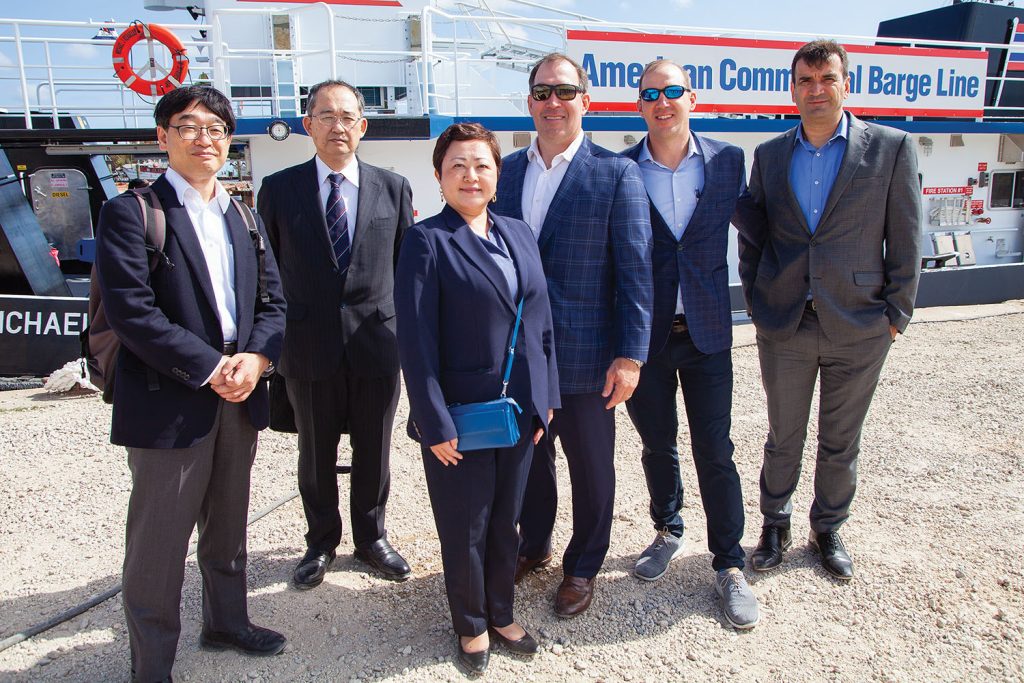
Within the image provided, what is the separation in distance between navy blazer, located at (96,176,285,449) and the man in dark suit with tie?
54 centimetres

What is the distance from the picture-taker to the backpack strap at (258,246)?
259cm

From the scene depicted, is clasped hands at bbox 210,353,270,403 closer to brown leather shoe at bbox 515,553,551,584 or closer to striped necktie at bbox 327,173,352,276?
striped necktie at bbox 327,173,352,276

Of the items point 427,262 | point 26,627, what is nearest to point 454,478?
point 427,262

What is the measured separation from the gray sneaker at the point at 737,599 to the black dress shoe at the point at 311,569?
1711 mm

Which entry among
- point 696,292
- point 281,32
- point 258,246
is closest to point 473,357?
point 258,246

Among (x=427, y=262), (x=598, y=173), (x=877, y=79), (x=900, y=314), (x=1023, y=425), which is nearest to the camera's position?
(x=427, y=262)

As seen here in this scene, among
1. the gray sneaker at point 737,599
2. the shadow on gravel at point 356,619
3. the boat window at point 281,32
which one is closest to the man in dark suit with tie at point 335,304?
the shadow on gravel at point 356,619

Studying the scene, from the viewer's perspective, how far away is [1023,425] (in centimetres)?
514

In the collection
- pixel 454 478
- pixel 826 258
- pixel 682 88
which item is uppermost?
pixel 682 88

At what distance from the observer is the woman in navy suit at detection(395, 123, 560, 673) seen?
7.80 ft

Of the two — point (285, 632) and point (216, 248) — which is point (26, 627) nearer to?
point (285, 632)

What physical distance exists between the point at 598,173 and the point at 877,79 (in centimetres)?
852

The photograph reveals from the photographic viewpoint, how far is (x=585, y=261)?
277 cm

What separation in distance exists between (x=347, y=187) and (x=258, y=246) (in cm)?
65
